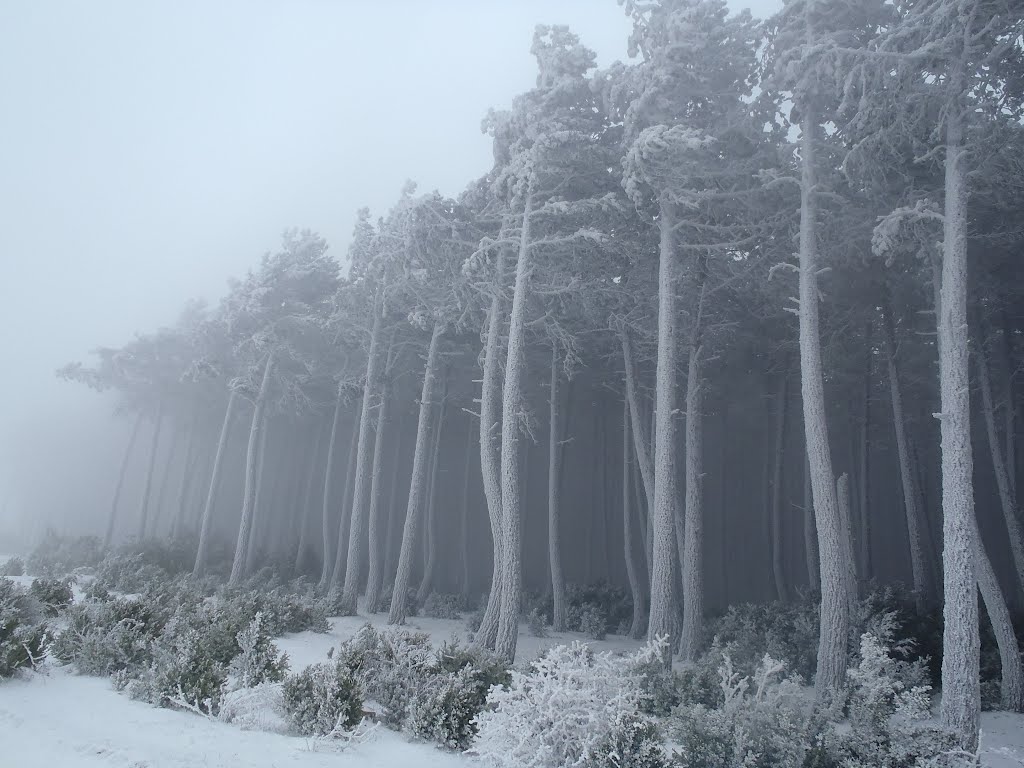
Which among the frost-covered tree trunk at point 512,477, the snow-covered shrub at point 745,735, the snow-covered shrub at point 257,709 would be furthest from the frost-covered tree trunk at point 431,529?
the snow-covered shrub at point 745,735

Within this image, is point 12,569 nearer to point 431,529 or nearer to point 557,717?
point 431,529

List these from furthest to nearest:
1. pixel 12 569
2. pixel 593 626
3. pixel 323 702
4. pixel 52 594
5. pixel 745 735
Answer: pixel 12 569
pixel 593 626
pixel 52 594
pixel 323 702
pixel 745 735

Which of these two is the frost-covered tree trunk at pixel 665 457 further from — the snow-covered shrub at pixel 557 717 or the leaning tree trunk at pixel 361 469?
the leaning tree trunk at pixel 361 469

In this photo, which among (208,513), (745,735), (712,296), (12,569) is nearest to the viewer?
(745,735)

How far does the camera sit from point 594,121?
15.1m

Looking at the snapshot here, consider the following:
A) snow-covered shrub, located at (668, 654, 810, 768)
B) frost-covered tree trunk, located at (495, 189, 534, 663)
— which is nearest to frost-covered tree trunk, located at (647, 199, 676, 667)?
frost-covered tree trunk, located at (495, 189, 534, 663)

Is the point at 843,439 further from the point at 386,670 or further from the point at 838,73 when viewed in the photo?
the point at 386,670

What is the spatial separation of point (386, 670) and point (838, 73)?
42.7 ft

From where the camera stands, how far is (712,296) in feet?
59.2

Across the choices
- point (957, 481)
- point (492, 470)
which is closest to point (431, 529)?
point (492, 470)

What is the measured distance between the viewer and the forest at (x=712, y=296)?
34.7 ft

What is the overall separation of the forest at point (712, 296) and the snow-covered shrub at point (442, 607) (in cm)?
16

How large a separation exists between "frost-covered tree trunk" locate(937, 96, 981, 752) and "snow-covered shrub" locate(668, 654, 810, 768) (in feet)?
11.4

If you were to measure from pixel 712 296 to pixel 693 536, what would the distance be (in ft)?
24.4
